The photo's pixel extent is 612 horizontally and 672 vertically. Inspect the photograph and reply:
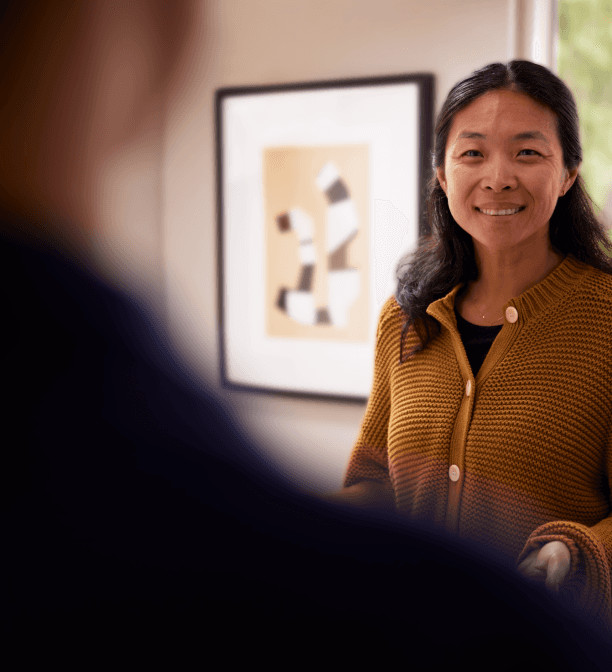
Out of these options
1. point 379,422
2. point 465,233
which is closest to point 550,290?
point 465,233

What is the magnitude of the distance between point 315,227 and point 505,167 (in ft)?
2.84

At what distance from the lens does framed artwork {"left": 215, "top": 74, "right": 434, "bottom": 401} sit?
1.50 m

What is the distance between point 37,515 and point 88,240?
0.05m

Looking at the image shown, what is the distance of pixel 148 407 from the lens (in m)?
0.12

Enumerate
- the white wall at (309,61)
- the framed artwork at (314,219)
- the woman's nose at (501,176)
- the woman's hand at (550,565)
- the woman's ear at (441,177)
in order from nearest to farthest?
the woman's hand at (550,565), the woman's nose at (501,176), the woman's ear at (441,177), the white wall at (309,61), the framed artwork at (314,219)

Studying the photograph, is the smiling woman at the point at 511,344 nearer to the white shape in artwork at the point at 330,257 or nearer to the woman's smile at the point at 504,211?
the woman's smile at the point at 504,211

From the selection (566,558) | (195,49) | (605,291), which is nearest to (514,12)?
(605,291)

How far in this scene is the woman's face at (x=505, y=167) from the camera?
0.78 metres

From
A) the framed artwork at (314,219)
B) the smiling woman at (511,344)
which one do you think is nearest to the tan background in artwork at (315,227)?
the framed artwork at (314,219)

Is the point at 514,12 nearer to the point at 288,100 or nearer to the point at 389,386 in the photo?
the point at 288,100

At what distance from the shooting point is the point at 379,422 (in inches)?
38.6

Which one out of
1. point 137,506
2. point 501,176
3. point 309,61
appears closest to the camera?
point 137,506

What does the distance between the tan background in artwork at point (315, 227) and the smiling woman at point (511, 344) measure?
651 millimetres

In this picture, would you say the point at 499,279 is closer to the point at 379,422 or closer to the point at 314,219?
the point at 379,422
